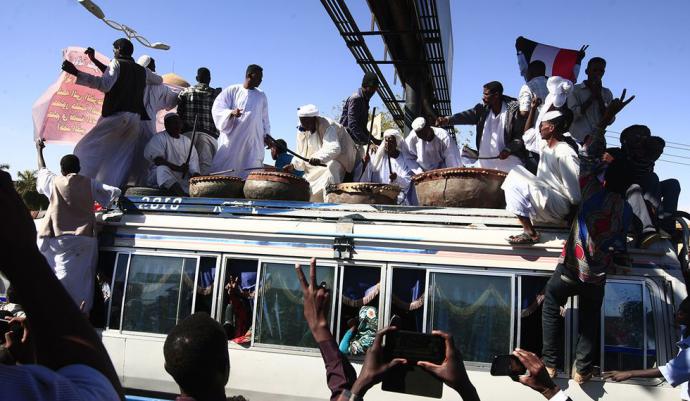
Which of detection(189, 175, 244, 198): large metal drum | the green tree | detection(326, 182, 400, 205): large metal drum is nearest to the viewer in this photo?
detection(326, 182, 400, 205): large metal drum

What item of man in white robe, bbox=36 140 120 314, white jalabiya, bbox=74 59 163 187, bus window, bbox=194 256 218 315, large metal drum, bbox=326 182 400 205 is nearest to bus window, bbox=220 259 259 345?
bus window, bbox=194 256 218 315

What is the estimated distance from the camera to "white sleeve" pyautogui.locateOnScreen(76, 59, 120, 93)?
254 inches

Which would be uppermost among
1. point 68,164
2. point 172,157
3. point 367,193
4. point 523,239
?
point 172,157

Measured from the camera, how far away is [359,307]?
464 centimetres

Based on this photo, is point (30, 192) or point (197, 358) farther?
point (30, 192)

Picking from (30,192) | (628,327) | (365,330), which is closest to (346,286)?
(365,330)

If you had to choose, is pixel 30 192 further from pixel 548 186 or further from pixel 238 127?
pixel 548 186

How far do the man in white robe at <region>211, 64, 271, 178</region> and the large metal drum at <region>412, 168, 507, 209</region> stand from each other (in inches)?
115

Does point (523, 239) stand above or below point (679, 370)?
above

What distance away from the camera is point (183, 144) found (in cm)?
686

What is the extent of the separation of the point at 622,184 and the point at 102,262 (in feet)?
14.0

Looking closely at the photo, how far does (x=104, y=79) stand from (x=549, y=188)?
478cm

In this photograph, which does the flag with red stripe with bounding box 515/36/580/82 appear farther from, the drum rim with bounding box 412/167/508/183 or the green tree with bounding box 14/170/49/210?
the green tree with bounding box 14/170/49/210

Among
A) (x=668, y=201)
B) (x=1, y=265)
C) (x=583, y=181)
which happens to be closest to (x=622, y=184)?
(x=583, y=181)
